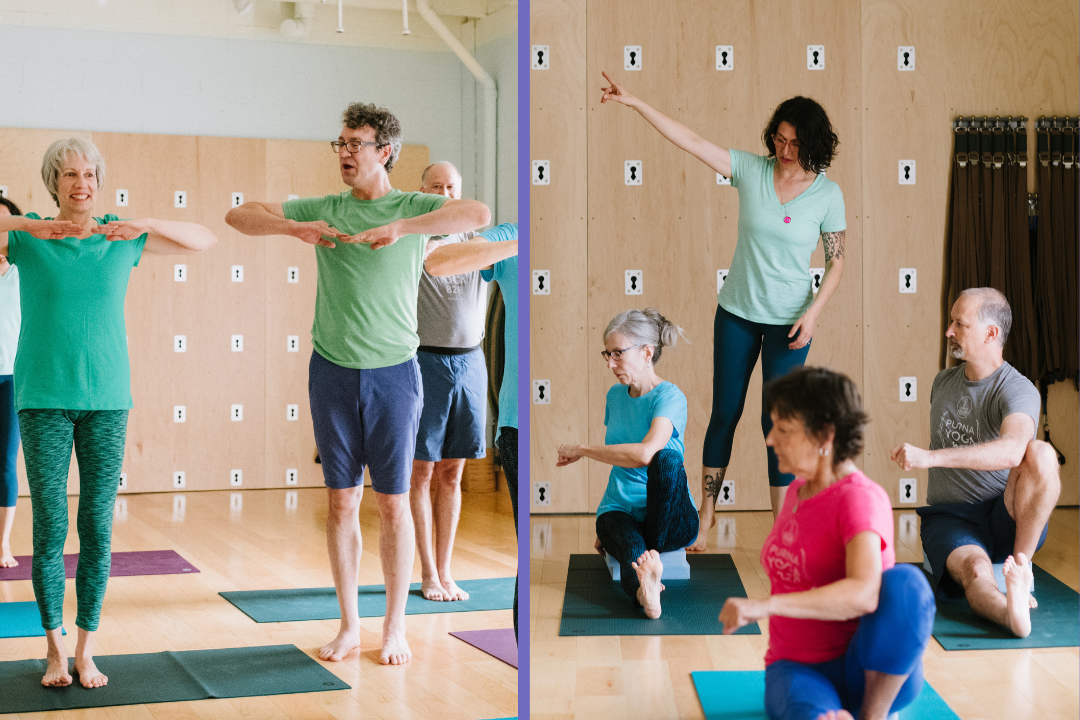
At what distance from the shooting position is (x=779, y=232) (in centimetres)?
259

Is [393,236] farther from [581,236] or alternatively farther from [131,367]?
[581,236]

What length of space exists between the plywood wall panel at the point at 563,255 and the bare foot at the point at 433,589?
160 cm

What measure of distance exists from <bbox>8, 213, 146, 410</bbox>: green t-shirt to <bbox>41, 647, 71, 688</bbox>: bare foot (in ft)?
1.76

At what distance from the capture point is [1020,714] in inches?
78.6

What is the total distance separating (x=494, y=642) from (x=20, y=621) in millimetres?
1088

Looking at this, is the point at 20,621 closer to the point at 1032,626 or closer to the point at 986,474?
the point at 1032,626

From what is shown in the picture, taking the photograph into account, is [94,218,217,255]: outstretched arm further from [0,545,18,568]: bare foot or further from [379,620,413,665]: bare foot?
[379,620,413,665]: bare foot

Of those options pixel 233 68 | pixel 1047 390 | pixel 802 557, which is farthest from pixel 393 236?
pixel 1047 390

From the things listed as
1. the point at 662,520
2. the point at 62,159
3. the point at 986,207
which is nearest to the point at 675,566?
the point at 662,520

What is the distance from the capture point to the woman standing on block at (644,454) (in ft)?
8.33

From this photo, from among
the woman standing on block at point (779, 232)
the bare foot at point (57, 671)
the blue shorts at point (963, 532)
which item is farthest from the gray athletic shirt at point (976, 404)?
the bare foot at point (57, 671)

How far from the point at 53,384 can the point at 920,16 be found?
2.95 meters

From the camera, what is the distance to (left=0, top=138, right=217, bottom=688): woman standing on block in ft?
6.74

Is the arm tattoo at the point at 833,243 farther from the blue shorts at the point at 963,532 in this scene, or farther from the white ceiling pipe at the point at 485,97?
the white ceiling pipe at the point at 485,97
